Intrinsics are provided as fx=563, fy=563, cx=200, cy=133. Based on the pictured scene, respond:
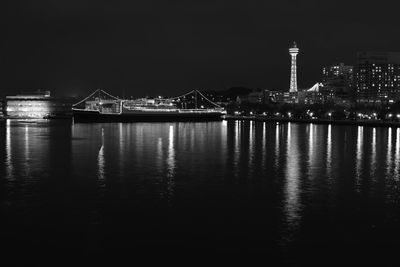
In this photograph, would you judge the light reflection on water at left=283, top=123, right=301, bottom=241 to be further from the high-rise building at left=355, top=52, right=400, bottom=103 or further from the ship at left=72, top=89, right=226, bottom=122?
the high-rise building at left=355, top=52, right=400, bottom=103

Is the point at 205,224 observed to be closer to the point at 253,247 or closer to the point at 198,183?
the point at 253,247

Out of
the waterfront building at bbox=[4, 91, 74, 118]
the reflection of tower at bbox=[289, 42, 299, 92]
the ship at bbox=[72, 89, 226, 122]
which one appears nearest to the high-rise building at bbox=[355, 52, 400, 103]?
the reflection of tower at bbox=[289, 42, 299, 92]

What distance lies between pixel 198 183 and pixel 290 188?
4.52 feet

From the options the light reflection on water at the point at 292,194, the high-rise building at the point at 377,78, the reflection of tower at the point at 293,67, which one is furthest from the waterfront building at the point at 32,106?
the light reflection on water at the point at 292,194

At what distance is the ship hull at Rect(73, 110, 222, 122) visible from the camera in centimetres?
4709

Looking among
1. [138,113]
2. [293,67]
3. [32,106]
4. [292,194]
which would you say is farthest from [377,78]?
[292,194]

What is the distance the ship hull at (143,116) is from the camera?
47.1 m

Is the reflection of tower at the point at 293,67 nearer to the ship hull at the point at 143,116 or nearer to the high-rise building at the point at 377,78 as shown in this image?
the high-rise building at the point at 377,78

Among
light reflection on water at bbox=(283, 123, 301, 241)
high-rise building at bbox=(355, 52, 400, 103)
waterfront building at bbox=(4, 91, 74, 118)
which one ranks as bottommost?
light reflection on water at bbox=(283, 123, 301, 241)

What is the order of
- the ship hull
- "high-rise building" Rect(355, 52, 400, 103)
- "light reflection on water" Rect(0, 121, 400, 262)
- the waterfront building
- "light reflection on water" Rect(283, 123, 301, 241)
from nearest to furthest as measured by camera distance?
"light reflection on water" Rect(283, 123, 301, 241) → "light reflection on water" Rect(0, 121, 400, 262) → the ship hull → the waterfront building → "high-rise building" Rect(355, 52, 400, 103)

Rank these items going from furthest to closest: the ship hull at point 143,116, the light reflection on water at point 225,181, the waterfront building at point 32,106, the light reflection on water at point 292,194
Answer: the waterfront building at point 32,106
the ship hull at point 143,116
the light reflection on water at point 225,181
the light reflection on water at point 292,194

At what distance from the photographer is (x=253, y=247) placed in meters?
5.01

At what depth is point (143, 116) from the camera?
1898 inches

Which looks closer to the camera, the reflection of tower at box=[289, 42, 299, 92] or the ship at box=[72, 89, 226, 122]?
the ship at box=[72, 89, 226, 122]
